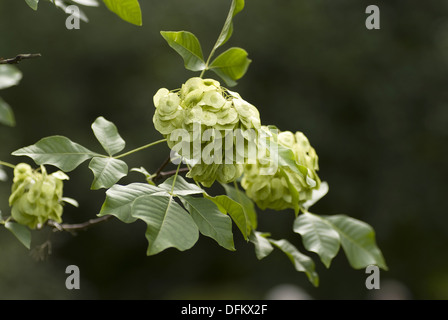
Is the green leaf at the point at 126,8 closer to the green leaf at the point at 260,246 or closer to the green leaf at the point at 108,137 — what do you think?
the green leaf at the point at 108,137

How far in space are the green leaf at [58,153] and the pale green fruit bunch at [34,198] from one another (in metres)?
0.08

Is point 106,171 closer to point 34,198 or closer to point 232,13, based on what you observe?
point 34,198

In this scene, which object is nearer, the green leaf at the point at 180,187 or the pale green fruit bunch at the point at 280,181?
the green leaf at the point at 180,187

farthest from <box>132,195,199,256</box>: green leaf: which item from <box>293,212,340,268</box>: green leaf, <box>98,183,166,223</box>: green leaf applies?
<box>293,212,340,268</box>: green leaf

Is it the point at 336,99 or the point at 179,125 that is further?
the point at 336,99

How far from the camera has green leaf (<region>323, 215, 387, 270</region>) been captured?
32.4 inches

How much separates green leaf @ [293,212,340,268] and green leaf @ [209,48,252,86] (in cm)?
26

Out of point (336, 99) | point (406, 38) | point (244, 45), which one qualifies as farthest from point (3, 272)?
point (406, 38)

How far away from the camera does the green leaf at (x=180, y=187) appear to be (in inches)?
25.2

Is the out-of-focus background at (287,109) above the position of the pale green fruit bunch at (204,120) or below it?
above

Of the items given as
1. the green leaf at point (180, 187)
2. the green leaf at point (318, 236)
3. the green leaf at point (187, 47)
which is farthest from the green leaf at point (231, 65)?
the green leaf at point (318, 236)

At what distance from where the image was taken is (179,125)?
2.00ft

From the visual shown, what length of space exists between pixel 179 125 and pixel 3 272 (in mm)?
2486

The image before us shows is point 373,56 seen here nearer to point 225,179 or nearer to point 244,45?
point 244,45
